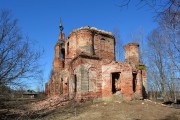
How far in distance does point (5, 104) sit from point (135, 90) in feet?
37.5

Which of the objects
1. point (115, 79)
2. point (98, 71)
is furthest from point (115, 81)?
point (98, 71)

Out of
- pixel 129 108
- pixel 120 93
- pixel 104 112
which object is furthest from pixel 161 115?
pixel 120 93

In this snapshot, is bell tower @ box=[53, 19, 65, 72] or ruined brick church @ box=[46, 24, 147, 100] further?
bell tower @ box=[53, 19, 65, 72]

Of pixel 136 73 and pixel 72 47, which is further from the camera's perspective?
pixel 72 47

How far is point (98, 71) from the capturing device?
61.0 feet

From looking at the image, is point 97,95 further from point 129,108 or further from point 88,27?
point 88,27

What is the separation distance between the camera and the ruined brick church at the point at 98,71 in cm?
1770

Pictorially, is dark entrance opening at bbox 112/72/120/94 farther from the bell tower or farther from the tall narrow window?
the bell tower

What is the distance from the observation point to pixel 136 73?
62.1 ft

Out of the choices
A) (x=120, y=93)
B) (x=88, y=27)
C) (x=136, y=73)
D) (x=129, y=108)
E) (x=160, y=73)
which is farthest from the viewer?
(x=160, y=73)

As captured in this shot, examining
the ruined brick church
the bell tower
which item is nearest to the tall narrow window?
the ruined brick church

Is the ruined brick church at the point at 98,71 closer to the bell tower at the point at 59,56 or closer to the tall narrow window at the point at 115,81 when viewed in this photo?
the tall narrow window at the point at 115,81

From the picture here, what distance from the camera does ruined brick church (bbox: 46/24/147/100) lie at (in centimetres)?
1770

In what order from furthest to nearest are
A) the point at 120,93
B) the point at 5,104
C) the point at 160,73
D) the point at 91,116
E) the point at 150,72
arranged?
the point at 150,72 → the point at 160,73 → the point at 120,93 → the point at 91,116 → the point at 5,104
